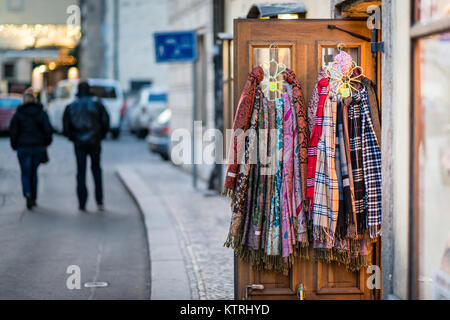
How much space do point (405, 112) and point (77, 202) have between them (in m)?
8.29

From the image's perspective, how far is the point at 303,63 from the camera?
20.5 ft

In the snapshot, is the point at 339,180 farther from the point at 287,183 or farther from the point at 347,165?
the point at 287,183

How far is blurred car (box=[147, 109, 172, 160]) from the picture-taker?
19781mm

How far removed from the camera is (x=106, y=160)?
809 inches

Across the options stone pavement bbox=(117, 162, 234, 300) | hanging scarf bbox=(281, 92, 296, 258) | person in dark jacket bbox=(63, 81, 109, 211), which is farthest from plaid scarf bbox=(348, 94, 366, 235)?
person in dark jacket bbox=(63, 81, 109, 211)

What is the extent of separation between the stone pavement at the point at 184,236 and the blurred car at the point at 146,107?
10.7m

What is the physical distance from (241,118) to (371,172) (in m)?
1.01

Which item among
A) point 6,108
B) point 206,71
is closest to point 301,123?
point 206,71

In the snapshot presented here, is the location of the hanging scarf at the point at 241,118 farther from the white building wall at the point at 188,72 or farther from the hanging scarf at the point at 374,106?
the white building wall at the point at 188,72

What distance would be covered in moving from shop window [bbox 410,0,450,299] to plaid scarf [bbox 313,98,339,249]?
2.67 ft

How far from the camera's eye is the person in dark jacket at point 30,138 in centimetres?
1205
